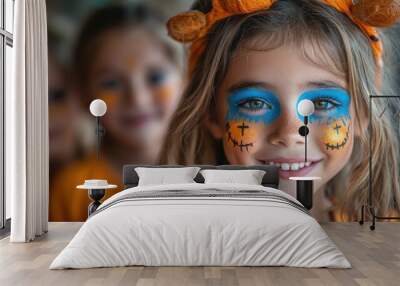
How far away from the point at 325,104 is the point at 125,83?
259 centimetres

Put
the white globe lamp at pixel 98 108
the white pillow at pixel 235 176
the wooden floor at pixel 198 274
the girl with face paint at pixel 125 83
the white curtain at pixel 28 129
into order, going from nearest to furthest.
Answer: the wooden floor at pixel 198 274, the white curtain at pixel 28 129, the white pillow at pixel 235 176, the white globe lamp at pixel 98 108, the girl with face paint at pixel 125 83

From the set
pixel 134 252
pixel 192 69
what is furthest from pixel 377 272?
pixel 192 69

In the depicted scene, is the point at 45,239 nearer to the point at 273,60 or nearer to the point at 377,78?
the point at 273,60

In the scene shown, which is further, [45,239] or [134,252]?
[45,239]

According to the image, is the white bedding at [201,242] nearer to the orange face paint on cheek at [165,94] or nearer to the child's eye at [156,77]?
the orange face paint on cheek at [165,94]

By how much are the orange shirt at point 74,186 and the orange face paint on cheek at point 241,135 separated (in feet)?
4.96

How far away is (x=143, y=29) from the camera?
322 inches

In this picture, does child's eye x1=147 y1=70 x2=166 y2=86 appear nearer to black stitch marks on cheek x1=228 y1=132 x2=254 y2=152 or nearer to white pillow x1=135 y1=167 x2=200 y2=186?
black stitch marks on cheek x1=228 y1=132 x2=254 y2=152

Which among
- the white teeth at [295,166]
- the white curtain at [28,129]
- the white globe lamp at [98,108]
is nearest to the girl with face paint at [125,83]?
the white globe lamp at [98,108]

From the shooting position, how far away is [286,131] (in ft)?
26.3

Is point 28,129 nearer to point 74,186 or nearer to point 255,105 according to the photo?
point 74,186

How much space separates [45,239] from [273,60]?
3594 millimetres

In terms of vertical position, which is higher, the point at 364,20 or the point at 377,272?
the point at 364,20

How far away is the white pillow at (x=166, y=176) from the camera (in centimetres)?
731
